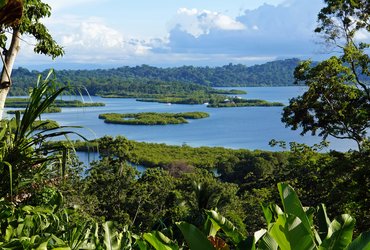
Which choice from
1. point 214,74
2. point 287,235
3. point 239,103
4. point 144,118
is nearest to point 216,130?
point 144,118

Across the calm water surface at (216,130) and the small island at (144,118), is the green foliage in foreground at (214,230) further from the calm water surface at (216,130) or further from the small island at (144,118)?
the small island at (144,118)

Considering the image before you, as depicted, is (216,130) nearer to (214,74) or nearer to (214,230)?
(214,230)

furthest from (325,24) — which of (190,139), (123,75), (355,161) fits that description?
(123,75)

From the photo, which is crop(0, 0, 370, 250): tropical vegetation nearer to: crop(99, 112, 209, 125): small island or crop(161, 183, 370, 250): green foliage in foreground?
crop(161, 183, 370, 250): green foliage in foreground

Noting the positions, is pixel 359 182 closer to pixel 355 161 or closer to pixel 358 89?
pixel 355 161

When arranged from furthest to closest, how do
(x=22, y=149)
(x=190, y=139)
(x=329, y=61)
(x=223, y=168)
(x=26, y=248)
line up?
(x=190, y=139) < (x=223, y=168) < (x=329, y=61) < (x=22, y=149) < (x=26, y=248)

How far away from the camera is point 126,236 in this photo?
172cm

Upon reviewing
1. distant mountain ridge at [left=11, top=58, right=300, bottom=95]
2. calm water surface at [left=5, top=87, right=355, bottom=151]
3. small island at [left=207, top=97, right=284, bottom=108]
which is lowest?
calm water surface at [left=5, top=87, right=355, bottom=151]

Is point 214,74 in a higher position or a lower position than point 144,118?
higher

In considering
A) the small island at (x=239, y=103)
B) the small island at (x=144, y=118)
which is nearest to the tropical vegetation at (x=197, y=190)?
the small island at (x=144, y=118)

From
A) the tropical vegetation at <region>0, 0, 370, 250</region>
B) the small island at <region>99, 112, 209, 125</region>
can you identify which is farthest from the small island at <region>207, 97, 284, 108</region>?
the tropical vegetation at <region>0, 0, 370, 250</region>

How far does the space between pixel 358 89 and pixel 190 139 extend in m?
45.0

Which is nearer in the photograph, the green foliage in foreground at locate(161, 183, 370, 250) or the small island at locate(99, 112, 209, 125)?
the green foliage in foreground at locate(161, 183, 370, 250)

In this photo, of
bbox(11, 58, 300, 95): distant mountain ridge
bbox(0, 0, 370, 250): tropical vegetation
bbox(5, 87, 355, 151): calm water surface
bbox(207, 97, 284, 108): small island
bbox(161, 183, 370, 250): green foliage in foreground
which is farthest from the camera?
bbox(11, 58, 300, 95): distant mountain ridge
